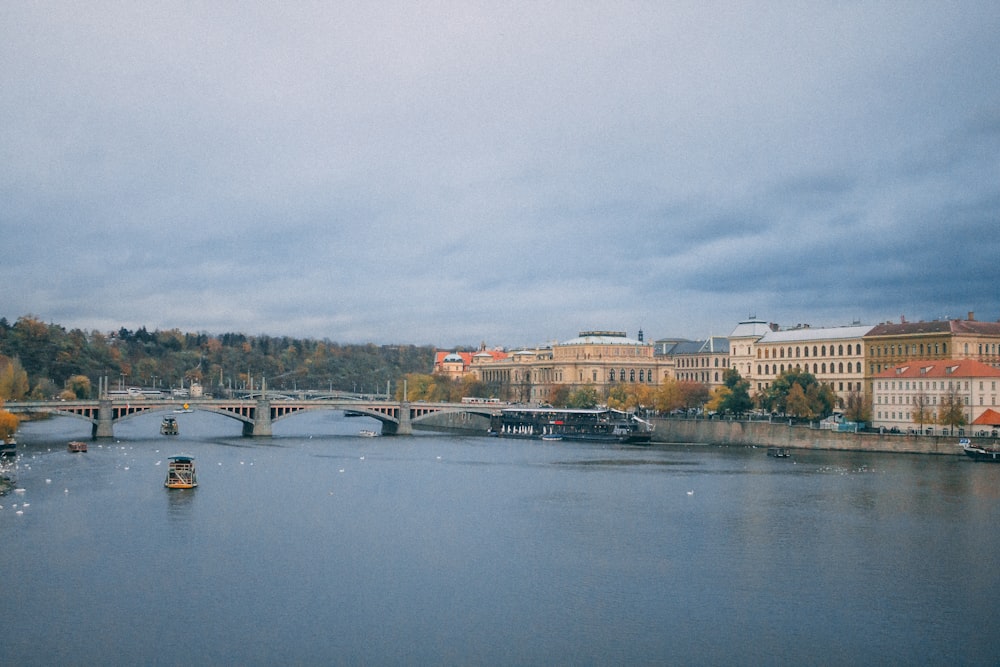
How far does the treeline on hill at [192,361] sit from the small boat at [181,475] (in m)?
57.2

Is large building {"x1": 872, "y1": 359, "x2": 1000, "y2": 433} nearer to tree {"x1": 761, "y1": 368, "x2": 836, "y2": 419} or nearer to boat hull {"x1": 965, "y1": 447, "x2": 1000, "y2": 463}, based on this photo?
tree {"x1": 761, "y1": 368, "x2": 836, "y2": 419}

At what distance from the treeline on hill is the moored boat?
38.4m

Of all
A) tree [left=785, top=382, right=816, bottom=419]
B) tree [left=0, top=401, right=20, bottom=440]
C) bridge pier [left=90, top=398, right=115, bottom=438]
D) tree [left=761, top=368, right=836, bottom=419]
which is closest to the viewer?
tree [left=0, top=401, right=20, bottom=440]

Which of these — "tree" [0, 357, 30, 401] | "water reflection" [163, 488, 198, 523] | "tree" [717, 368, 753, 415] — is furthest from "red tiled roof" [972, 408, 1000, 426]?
"tree" [0, 357, 30, 401]

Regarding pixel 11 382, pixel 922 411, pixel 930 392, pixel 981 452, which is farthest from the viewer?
pixel 11 382

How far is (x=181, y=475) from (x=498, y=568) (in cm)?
1839

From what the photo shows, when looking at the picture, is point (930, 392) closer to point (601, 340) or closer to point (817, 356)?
point (817, 356)

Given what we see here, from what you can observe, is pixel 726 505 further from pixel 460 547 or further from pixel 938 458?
pixel 938 458

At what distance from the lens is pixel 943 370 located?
62.4 m

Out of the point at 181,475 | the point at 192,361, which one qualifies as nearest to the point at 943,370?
the point at 181,475

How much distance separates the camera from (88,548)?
28.7m

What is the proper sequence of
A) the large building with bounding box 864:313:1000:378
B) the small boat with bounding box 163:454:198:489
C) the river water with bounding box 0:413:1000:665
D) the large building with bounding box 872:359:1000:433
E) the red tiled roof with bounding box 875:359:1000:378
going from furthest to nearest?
the large building with bounding box 864:313:1000:378 → the red tiled roof with bounding box 875:359:1000:378 → the large building with bounding box 872:359:1000:433 → the small boat with bounding box 163:454:198:489 → the river water with bounding box 0:413:1000:665

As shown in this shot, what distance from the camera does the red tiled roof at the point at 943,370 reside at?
6088 centimetres

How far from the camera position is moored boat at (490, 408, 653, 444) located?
246 feet
